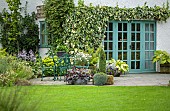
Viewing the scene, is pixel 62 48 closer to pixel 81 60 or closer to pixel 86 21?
pixel 86 21

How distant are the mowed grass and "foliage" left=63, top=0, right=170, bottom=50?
535 centimetres

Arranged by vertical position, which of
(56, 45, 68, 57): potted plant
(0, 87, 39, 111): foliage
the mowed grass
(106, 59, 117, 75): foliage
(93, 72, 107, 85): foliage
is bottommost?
the mowed grass

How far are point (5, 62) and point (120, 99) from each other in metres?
5.15

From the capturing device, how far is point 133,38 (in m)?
17.5

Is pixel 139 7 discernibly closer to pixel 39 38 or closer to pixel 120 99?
pixel 39 38

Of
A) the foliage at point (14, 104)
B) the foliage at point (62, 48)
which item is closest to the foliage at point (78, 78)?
the foliage at point (62, 48)

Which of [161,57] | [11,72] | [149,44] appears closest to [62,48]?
[149,44]

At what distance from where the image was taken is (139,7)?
17453 millimetres

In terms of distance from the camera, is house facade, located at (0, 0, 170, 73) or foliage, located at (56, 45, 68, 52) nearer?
foliage, located at (56, 45, 68, 52)

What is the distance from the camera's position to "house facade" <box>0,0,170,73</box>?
1727 cm

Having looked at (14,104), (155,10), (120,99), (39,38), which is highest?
(155,10)

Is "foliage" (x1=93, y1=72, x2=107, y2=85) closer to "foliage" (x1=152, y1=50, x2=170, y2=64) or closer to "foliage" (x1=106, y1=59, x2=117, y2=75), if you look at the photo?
"foliage" (x1=106, y1=59, x2=117, y2=75)

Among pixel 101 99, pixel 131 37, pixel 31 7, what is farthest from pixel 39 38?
pixel 101 99

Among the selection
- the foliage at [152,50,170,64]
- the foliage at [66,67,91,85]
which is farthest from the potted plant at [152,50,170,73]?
the foliage at [66,67,91,85]
